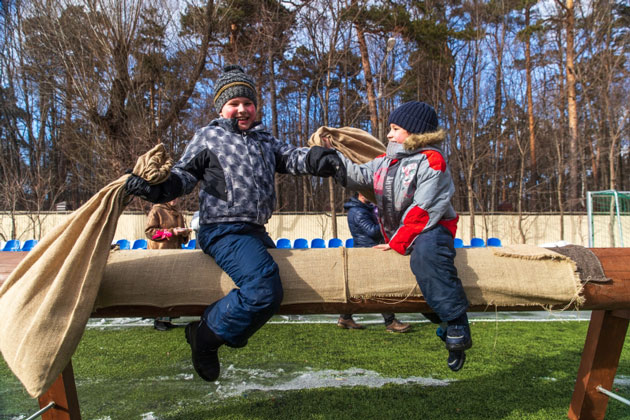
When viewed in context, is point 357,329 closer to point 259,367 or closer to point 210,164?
point 259,367

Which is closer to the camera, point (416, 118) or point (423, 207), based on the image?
point (423, 207)

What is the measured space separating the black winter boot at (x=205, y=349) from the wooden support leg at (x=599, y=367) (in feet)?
7.93

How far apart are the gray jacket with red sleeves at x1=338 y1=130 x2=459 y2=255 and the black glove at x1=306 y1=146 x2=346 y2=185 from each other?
0.26 ft

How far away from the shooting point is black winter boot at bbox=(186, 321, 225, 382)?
218cm

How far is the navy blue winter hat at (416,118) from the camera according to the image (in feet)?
8.53

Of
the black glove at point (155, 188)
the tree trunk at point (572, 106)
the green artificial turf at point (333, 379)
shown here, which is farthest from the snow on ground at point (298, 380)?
the tree trunk at point (572, 106)

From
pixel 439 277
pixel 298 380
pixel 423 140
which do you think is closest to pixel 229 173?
pixel 423 140

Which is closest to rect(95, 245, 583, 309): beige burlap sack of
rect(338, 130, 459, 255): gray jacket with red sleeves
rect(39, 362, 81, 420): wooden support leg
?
rect(338, 130, 459, 255): gray jacket with red sleeves

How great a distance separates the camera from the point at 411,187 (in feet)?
8.04

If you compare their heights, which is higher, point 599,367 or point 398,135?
point 398,135

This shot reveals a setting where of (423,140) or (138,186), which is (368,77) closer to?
(423,140)

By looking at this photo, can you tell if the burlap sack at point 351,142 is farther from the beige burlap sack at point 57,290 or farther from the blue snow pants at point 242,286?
the beige burlap sack at point 57,290

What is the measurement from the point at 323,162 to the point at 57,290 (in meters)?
1.48

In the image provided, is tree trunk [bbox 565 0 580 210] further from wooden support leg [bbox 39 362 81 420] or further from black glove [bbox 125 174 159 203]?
wooden support leg [bbox 39 362 81 420]
